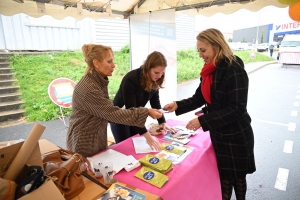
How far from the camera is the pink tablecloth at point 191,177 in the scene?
3.83 ft

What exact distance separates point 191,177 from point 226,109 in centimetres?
52

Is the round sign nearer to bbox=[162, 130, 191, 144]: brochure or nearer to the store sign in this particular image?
bbox=[162, 130, 191, 144]: brochure

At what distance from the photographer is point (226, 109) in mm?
1416

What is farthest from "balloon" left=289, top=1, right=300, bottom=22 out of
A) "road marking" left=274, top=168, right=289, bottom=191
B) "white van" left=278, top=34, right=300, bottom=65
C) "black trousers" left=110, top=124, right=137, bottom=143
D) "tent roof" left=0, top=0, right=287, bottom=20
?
"white van" left=278, top=34, right=300, bottom=65

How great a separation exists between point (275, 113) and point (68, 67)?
21.3ft

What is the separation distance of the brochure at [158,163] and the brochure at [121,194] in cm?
27

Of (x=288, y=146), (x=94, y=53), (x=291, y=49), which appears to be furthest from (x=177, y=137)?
(x=291, y=49)

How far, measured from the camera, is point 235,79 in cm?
136

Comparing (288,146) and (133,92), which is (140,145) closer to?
(133,92)

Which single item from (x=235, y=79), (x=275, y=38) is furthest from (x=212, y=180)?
(x=275, y=38)

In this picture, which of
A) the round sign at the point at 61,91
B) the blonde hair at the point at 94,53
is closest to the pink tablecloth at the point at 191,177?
the blonde hair at the point at 94,53

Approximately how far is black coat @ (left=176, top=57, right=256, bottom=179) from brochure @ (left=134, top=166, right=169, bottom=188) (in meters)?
0.49

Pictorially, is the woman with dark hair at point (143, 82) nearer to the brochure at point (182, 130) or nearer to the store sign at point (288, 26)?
the brochure at point (182, 130)

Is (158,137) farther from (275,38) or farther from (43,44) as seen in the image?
(275,38)
